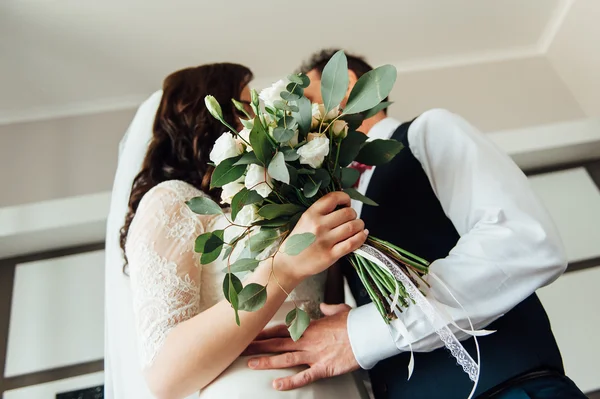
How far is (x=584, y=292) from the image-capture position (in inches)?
75.5

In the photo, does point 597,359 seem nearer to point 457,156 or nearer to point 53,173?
point 457,156

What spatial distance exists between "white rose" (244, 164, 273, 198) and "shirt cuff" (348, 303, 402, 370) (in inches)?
14.3

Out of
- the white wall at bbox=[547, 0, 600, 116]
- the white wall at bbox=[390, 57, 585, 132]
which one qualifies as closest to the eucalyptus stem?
the white wall at bbox=[390, 57, 585, 132]

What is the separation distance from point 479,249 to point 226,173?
50 centimetres

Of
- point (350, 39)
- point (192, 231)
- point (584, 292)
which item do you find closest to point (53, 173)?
point (192, 231)

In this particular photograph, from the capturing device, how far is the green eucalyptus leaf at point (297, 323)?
0.89 meters

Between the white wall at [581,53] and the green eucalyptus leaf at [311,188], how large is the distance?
1905 mm

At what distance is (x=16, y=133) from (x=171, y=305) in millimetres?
1429

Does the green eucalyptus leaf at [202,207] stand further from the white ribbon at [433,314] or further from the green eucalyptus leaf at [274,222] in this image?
the white ribbon at [433,314]

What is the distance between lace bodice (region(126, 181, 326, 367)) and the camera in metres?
0.97

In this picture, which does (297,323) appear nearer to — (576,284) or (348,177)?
(348,177)

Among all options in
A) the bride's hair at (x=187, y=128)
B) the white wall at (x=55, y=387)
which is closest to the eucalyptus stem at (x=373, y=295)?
the bride's hair at (x=187, y=128)

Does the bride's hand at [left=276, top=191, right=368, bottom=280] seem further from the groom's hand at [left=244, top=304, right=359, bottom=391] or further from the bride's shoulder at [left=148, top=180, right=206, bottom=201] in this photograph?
the bride's shoulder at [left=148, top=180, right=206, bottom=201]

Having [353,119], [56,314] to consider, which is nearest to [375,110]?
[353,119]
